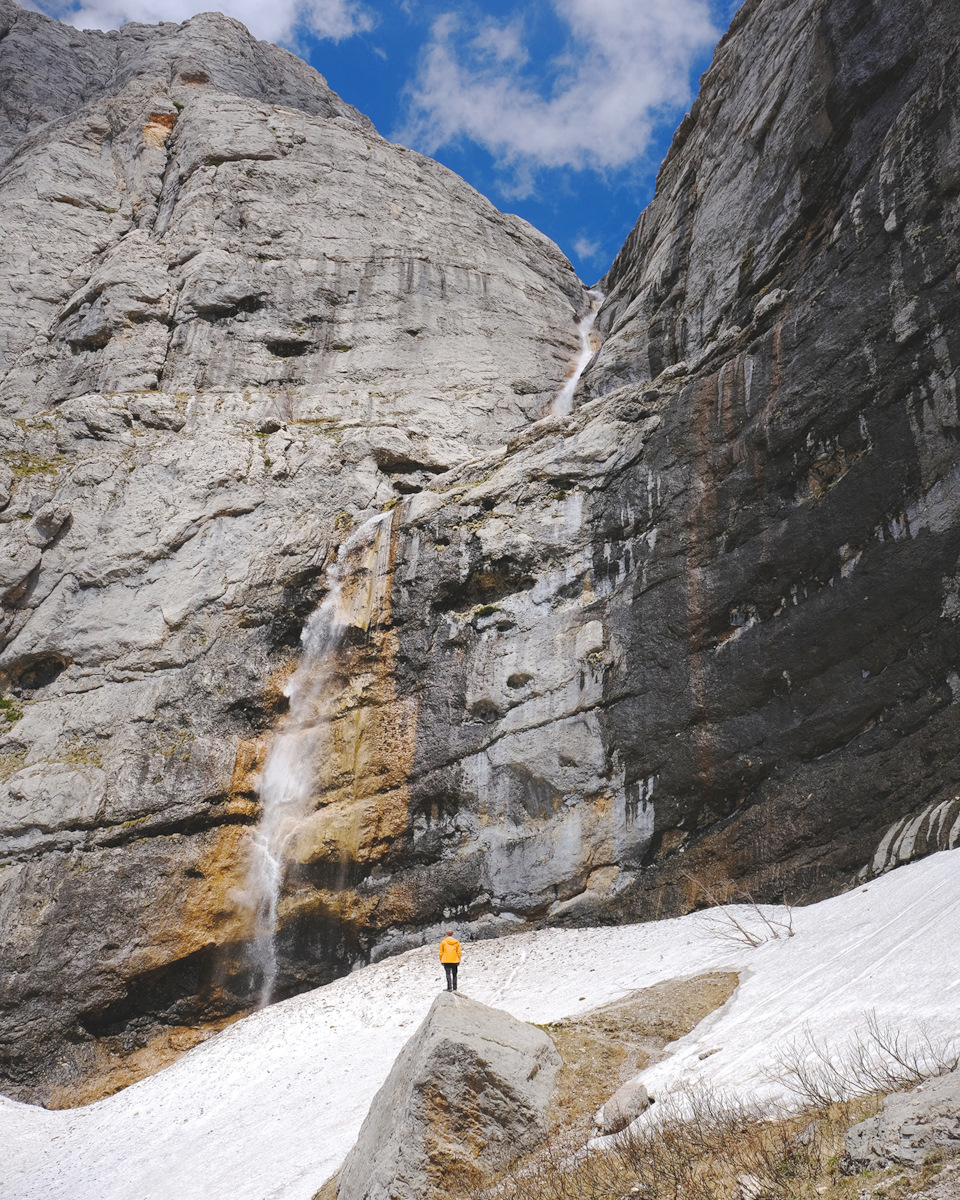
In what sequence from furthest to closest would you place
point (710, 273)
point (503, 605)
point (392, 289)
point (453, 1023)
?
point (392, 289) → point (710, 273) → point (503, 605) → point (453, 1023)

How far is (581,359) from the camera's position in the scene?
108 ft

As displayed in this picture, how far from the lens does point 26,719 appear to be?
766 inches

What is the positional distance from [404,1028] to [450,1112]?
18.0 ft

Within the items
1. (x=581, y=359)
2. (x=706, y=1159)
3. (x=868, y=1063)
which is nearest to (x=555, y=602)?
(x=868, y=1063)

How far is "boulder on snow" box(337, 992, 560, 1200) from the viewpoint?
7137 millimetres

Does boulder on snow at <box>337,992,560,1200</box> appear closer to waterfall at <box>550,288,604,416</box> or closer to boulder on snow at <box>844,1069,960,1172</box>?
boulder on snow at <box>844,1069,960,1172</box>

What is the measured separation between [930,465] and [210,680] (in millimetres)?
14357

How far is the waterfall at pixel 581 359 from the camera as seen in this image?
29.6m

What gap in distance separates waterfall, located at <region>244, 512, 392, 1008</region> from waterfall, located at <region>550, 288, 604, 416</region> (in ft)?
31.6

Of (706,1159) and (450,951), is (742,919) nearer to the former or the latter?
(450,951)

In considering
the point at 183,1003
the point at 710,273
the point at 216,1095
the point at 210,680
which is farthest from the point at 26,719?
the point at 710,273

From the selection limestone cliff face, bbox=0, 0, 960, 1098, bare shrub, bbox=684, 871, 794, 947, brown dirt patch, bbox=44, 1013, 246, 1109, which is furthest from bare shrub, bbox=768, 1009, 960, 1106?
brown dirt patch, bbox=44, 1013, 246, 1109

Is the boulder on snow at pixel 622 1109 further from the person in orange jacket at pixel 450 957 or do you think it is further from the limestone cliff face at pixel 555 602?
the limestone cliff face at pixel 555 602

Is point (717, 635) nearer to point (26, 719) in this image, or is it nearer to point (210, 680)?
point (210, 680)
